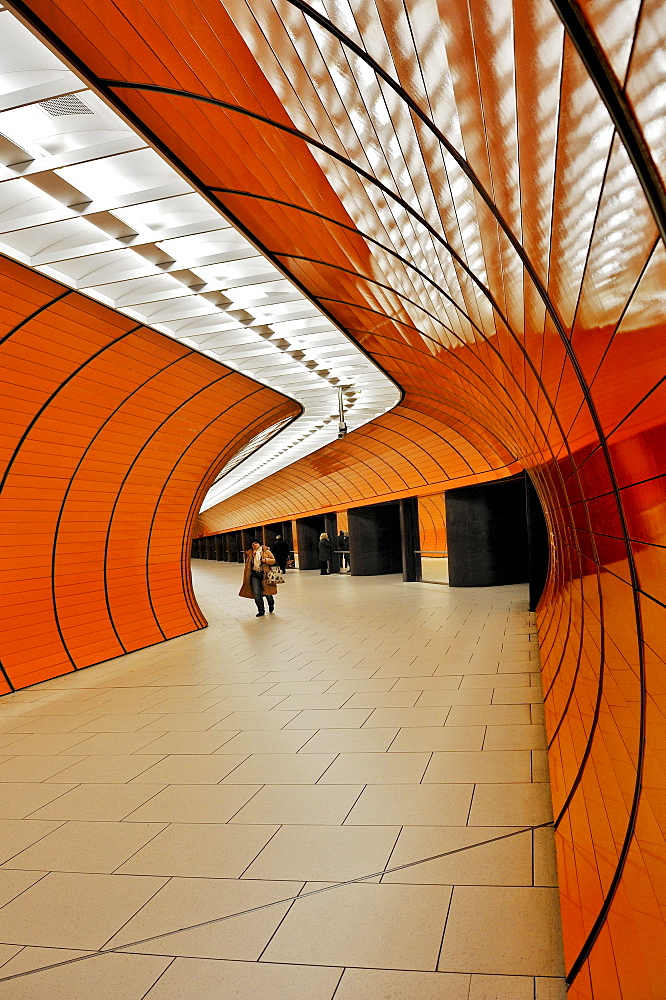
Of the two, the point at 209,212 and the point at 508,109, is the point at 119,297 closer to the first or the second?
the point at 209,212

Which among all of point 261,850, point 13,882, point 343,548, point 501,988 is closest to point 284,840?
point 261,850

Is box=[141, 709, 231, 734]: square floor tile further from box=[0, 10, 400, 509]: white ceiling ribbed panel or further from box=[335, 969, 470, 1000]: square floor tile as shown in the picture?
box=[335, 969, 470, 1000]: square floor tile

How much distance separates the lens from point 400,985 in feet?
10.9

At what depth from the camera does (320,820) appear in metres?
5.31

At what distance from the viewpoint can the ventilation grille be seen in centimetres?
482

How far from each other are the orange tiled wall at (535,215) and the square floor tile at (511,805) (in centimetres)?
26

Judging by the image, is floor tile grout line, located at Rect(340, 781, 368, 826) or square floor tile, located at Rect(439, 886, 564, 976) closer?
square floor tile, located at Rect(439, 886, 564, 976)

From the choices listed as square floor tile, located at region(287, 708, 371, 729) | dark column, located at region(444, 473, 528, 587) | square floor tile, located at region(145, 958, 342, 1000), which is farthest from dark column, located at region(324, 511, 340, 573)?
square floor tile, located at region(145, 958, 342, 1000)

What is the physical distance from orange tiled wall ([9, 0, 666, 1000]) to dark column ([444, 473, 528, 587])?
15.4 meters

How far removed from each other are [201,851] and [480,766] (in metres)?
2.34

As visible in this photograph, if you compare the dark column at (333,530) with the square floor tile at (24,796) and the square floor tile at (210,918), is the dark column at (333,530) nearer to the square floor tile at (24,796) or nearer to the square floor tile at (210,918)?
the square floor tile at (24,796)

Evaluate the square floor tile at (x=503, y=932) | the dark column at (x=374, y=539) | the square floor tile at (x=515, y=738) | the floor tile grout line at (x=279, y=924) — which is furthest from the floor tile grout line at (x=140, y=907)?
the dark column at (x=374, y=539)

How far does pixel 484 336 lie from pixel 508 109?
4052 mm

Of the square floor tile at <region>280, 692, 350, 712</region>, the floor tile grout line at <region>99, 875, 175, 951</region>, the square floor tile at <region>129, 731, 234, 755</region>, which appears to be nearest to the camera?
the floor tile grout line at <region>99, 875, 175, 951</region>
